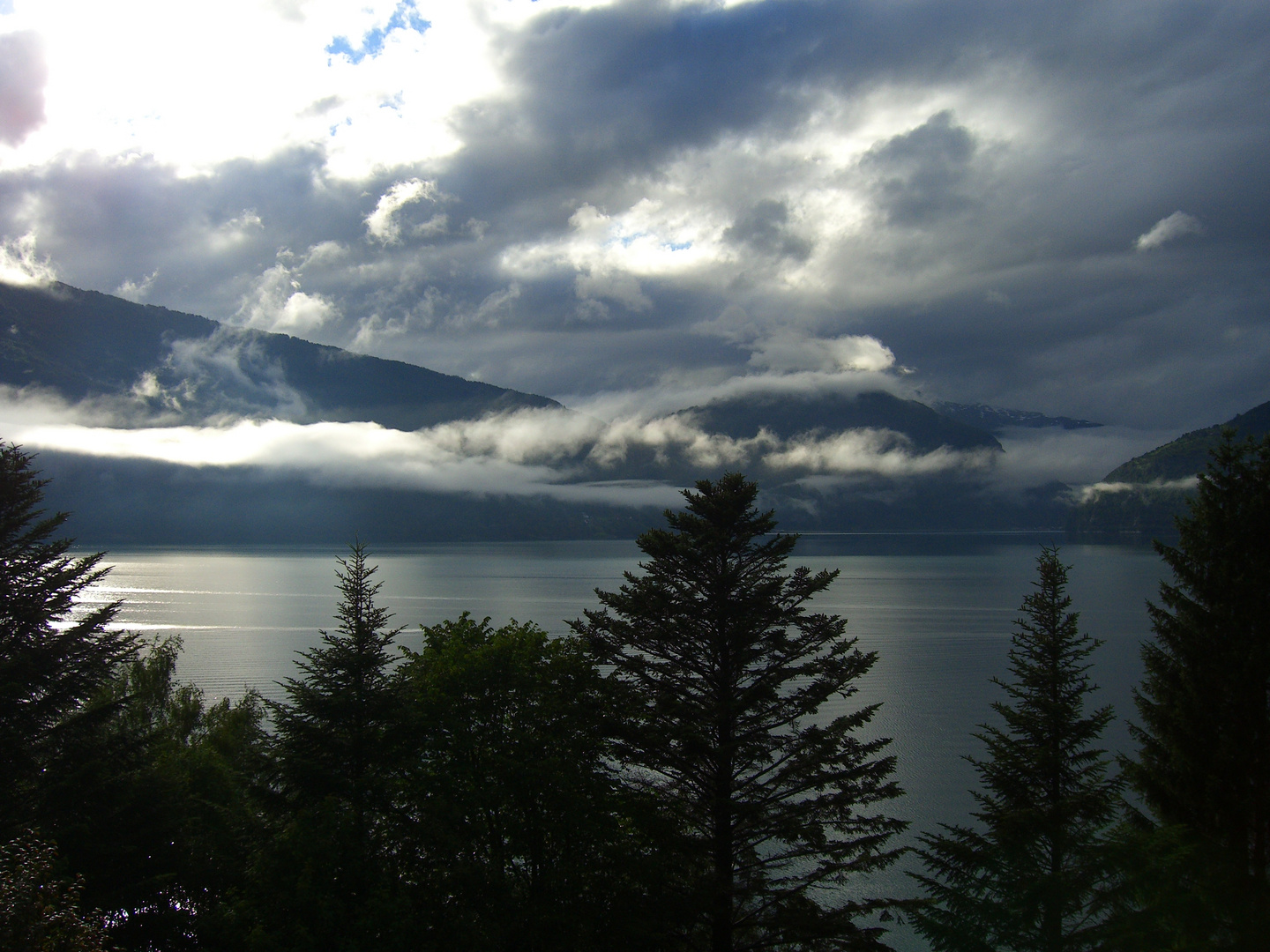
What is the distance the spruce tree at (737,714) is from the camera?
59.3 feet

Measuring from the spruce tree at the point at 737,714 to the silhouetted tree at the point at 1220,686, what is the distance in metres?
6.20

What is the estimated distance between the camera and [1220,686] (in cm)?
1767

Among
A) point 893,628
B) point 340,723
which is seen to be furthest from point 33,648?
point 893,628

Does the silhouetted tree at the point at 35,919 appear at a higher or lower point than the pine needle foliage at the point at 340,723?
lower

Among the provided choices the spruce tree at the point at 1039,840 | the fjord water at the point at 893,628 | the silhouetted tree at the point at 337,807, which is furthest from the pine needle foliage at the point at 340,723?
the spruce tree at the point at 1039,840

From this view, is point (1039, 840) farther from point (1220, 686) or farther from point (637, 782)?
point (637, 782)

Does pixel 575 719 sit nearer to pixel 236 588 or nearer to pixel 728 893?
pixel 728 893

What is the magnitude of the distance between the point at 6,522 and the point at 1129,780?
2863cm

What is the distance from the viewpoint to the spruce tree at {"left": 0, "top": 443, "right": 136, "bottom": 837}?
18.3 metres

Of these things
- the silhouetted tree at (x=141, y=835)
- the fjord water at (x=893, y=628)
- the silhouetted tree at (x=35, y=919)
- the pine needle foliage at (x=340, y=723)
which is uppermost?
the pine needle foliage at (x=340, y=723)

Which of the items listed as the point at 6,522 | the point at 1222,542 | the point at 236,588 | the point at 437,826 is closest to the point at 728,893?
the point at 437,826

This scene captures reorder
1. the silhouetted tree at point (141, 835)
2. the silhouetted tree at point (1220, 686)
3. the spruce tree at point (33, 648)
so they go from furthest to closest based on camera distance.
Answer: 1. the spruce tree at point (33, 648)
2. the silhouetted tree at point (141, 835)
3. the silhouetted tree at point (1220, 686)

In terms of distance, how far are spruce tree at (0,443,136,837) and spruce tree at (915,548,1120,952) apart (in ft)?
66.1

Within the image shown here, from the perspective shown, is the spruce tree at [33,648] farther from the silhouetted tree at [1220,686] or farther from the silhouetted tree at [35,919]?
the silhouetted tree at [1220,686]
